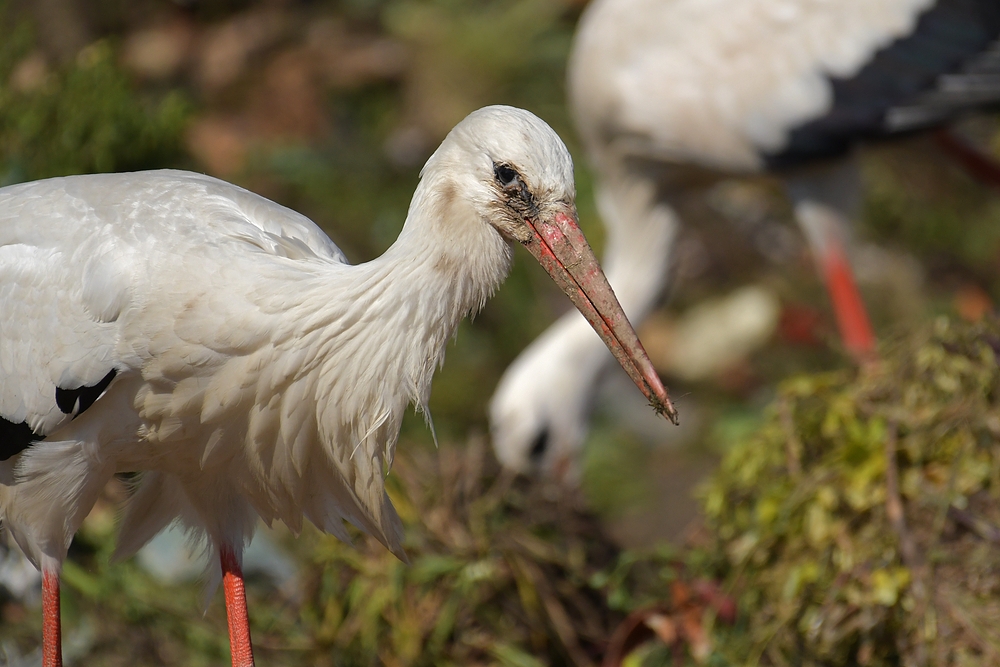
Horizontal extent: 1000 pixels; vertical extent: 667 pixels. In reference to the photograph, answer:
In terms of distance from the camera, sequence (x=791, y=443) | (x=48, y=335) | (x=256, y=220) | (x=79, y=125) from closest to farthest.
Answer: (x=48, y=335)
(x=256, y=220)
(x=791, y=443)
(x=79, y=125)

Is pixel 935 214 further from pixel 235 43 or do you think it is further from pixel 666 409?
pixel 666 409

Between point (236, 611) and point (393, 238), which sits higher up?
point (236, 611)

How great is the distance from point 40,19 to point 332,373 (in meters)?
4.80

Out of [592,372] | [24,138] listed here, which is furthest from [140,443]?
[592,372]

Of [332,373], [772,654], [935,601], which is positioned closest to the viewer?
[332,373]

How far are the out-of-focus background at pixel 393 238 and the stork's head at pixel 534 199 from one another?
11.6 inches

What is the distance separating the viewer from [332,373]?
6.11ft

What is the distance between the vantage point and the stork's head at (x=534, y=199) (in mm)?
1681

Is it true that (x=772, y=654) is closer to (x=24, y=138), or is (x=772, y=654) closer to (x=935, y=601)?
(x=935, y=601)

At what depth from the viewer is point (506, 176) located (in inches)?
67.1

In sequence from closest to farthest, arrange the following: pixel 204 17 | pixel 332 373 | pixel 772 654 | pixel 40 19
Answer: pixel 332 373 < pixel 772 654 < pixel 40 19 < pixel 204 17

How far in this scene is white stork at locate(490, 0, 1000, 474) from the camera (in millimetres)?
3691

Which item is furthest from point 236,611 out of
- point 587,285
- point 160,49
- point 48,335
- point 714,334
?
point 160,49

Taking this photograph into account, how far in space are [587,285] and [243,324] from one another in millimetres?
564
